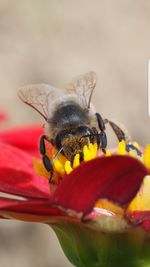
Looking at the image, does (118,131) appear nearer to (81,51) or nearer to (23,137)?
(23,137)

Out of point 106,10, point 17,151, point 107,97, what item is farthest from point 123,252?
point 106,10

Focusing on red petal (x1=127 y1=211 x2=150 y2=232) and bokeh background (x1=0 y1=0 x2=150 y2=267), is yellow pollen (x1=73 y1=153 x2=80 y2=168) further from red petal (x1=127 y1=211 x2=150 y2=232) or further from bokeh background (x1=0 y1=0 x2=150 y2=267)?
bokeh background (x1=0 y1=0 x2=150 y2=267)

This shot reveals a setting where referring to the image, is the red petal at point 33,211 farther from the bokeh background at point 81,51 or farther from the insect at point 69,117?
the bokeh background at point 81,51

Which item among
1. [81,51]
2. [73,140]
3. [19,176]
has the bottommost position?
[81,51]

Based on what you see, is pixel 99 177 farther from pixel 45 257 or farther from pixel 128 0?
pixel 128 0

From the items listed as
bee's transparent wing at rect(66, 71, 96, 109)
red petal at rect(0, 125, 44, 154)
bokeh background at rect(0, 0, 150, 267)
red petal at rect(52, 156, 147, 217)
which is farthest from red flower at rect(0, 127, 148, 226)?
bokeh background at rect(0, 0, 150, 267)

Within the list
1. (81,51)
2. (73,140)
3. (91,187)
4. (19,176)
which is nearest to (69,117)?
(73,140)

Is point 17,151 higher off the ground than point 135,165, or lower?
lower
